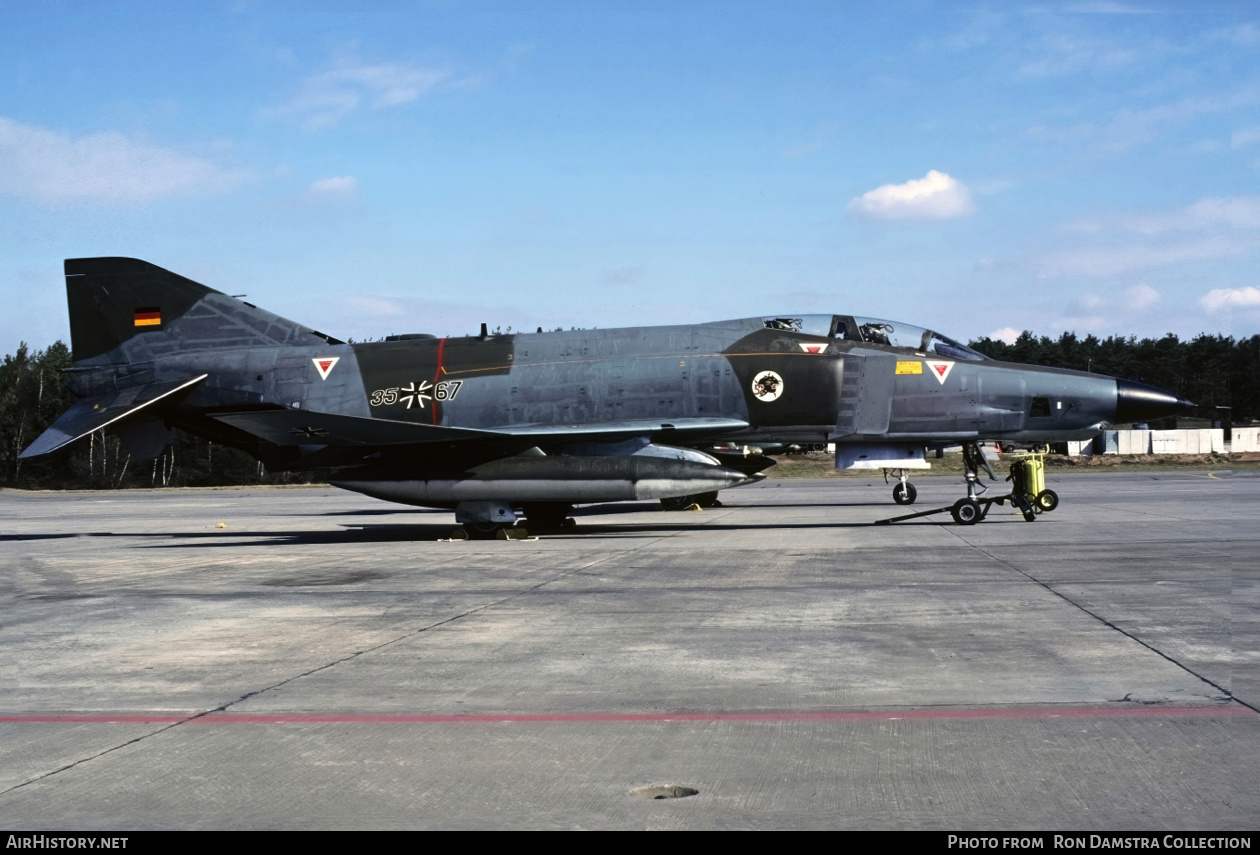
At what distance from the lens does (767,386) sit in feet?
61.2

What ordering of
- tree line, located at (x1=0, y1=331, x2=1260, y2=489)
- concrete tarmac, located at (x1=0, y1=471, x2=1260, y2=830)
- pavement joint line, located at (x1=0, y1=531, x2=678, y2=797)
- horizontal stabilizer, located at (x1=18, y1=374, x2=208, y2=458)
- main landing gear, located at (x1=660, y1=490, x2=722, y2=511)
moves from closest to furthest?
concrete tarmac, located at (x1=0, y1=471, x2=1260, y2=830) → pavement joint line, located at (x1=0, y1=531, x2=678, y2=797) → horizontal stabilizer, located at (x1=18, y1=374, x2=208, y2=458) → main landing gear, located at (x1=660, y1=490, x2=722, y2=511) → tree line, located at (x1=0, y1=331, x2=1260, y2=489)

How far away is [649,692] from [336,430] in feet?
41.2

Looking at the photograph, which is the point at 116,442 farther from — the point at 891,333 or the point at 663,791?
the point at 663,791

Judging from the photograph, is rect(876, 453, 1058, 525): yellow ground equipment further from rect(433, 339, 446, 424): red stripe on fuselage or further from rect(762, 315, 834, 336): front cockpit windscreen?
rect(433, 339, 446, 424): red stripe on fuselage

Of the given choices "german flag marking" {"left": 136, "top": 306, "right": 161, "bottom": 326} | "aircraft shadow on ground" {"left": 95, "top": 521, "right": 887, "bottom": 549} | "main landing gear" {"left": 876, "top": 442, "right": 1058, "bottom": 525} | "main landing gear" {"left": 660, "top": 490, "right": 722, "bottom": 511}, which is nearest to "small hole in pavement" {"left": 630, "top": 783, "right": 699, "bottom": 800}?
"aircraft shadow on ground" {"left": 95, "top": 521, "right": 887, "bottom": 549}

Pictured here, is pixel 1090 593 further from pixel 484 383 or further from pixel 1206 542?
pixel 484 383

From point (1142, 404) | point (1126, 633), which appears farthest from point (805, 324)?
point (1126, 633)

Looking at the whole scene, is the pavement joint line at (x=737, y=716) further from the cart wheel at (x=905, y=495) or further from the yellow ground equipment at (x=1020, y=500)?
the cart wheel at (x=905, y=495)

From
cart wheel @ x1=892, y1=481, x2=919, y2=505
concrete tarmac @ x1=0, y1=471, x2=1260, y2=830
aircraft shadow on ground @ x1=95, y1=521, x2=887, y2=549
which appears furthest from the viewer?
cart wheel @ x1=892, y1=481, x2=919, y2=505

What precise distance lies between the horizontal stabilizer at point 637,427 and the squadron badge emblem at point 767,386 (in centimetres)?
57

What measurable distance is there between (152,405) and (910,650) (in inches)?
641

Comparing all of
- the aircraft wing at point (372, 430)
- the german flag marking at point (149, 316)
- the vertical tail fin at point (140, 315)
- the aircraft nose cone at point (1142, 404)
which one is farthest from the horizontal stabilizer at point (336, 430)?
the aircraft nose cone at point (1142, 404)

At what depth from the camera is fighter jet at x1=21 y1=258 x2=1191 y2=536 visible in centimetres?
1809
